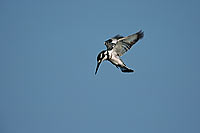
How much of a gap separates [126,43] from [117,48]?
12 centimetres

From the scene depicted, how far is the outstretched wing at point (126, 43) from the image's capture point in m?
4.14

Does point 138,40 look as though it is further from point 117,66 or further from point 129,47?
point 117,66

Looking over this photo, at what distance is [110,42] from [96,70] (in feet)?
1.28

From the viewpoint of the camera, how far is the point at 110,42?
165 inches

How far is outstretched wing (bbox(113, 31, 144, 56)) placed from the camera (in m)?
4.14

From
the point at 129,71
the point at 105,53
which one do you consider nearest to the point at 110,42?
the point at 105,53

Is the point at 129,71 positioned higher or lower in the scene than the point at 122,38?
lower

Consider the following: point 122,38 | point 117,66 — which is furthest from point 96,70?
point 122,38

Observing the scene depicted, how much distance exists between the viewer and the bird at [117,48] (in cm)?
415

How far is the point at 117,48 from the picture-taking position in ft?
13.8

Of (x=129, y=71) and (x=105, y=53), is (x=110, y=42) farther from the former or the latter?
(x=129, y=71)

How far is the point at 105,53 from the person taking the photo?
420 centimetres

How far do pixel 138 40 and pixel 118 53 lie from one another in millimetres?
272

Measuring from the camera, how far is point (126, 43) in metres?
4.18
